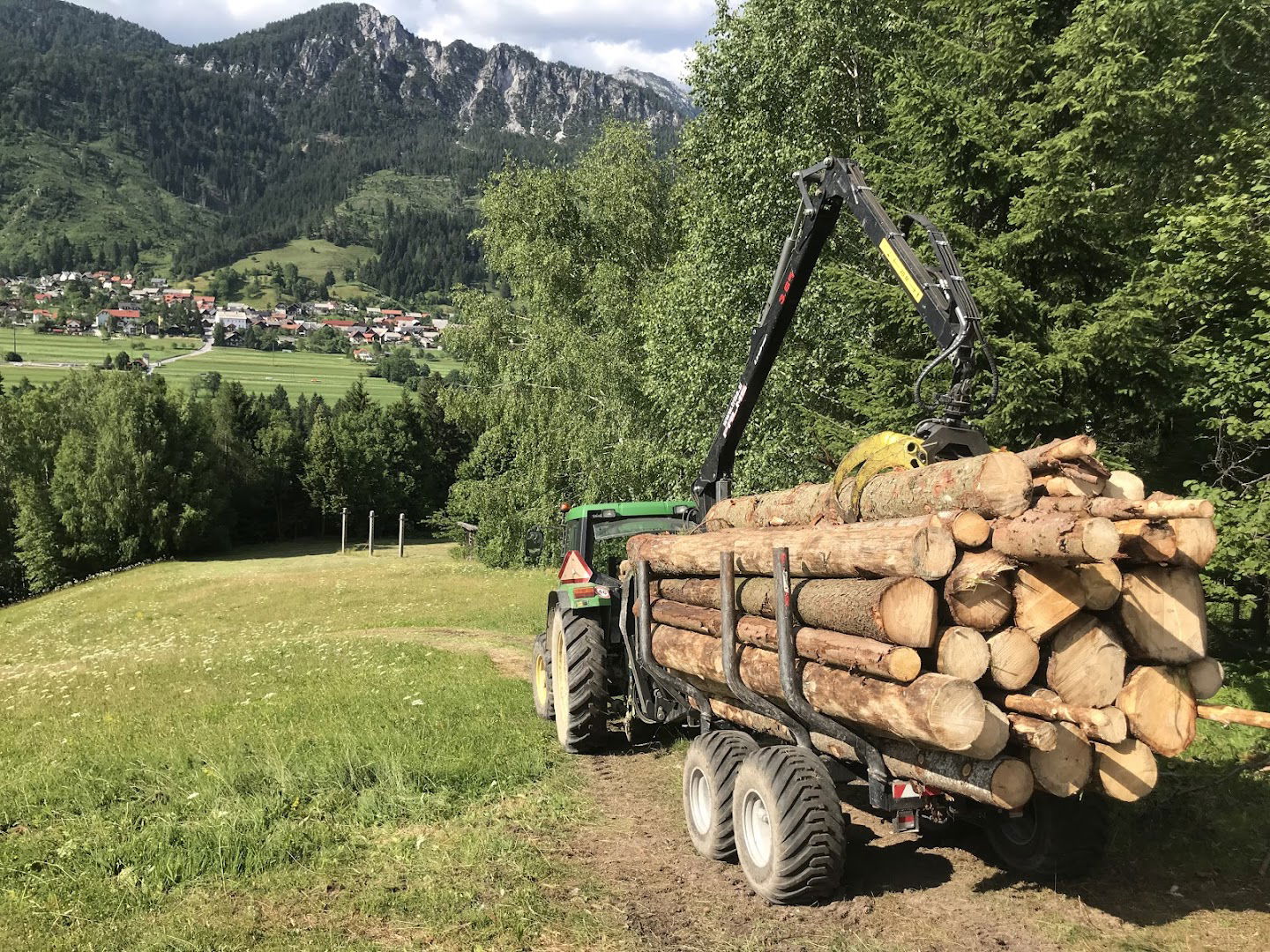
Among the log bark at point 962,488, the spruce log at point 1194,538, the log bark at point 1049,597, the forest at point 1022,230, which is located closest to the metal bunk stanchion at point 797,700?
the log bark at point 962,488

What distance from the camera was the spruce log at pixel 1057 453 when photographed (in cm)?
436

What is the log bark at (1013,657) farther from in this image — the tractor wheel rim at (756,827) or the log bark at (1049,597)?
the tractor wheel rim at (756,827)

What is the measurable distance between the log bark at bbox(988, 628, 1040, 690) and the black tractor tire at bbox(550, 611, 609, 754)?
477 cm

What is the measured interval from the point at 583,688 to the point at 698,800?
2.43 metres

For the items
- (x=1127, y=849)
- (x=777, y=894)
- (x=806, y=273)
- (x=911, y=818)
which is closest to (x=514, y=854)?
(x=777, y=894)

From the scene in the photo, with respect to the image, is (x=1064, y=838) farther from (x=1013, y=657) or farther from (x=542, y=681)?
(x=542, y=681)

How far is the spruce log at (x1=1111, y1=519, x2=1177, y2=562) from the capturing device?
13.1ft

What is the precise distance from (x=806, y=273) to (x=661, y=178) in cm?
2176

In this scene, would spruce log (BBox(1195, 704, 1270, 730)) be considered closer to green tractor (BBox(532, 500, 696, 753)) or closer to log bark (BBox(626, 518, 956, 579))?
log bark (BBox(626, 518, 956, 579))

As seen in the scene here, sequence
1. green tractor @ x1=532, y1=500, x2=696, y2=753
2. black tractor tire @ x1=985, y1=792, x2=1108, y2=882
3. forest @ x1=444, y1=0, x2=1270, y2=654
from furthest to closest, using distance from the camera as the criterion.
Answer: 1. forest @ x1=444, y1=0, x2=1270, y2=654
2. green tractor @ x1=532, y1=500, x2=696, y2=753
3. black tractor tire @ x1=985, y1=792, x2=1108, y2=882

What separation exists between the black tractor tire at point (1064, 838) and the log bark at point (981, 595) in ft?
5.49

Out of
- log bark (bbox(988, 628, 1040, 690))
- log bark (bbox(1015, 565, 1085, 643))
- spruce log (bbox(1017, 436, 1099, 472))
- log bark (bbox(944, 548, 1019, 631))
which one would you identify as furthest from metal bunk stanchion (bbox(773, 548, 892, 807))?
spruce log (bbox(1017, 436, 1099, 472))

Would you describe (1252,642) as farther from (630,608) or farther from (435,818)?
(435,818)

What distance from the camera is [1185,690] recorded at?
14.2 ft
